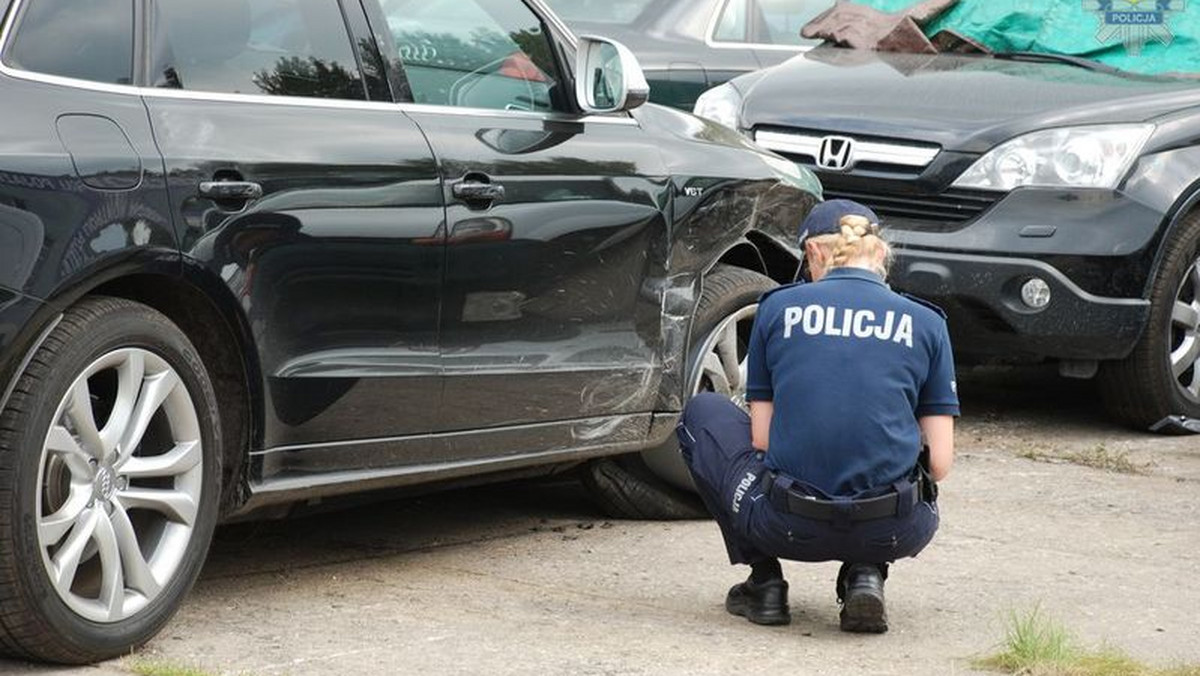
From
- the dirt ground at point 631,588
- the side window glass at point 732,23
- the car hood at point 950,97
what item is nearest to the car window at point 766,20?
the side window glass at point 732,23

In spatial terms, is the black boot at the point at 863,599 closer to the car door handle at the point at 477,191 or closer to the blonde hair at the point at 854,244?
the blonde hair at the point at 854,244

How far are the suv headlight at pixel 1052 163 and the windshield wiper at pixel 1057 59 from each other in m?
1.00

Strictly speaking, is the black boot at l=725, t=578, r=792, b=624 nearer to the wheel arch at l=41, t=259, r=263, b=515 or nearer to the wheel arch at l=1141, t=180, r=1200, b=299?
the wheel arch at l=41, t=259, r=263, b=515

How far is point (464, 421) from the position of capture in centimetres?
584

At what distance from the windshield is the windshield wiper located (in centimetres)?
184

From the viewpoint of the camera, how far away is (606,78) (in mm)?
6266

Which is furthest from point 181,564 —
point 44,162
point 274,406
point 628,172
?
point 628,172

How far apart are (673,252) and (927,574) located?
44.6 inches

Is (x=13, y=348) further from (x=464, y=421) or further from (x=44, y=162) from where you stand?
(x=464, y=421)

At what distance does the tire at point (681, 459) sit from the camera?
22.2 feet

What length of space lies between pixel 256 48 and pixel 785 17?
6.20 metres

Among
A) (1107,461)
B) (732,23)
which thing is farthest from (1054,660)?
(732,23)

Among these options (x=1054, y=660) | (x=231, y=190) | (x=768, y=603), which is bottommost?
(x=768, y=603)

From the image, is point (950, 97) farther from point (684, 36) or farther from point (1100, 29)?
point (684, 36)
